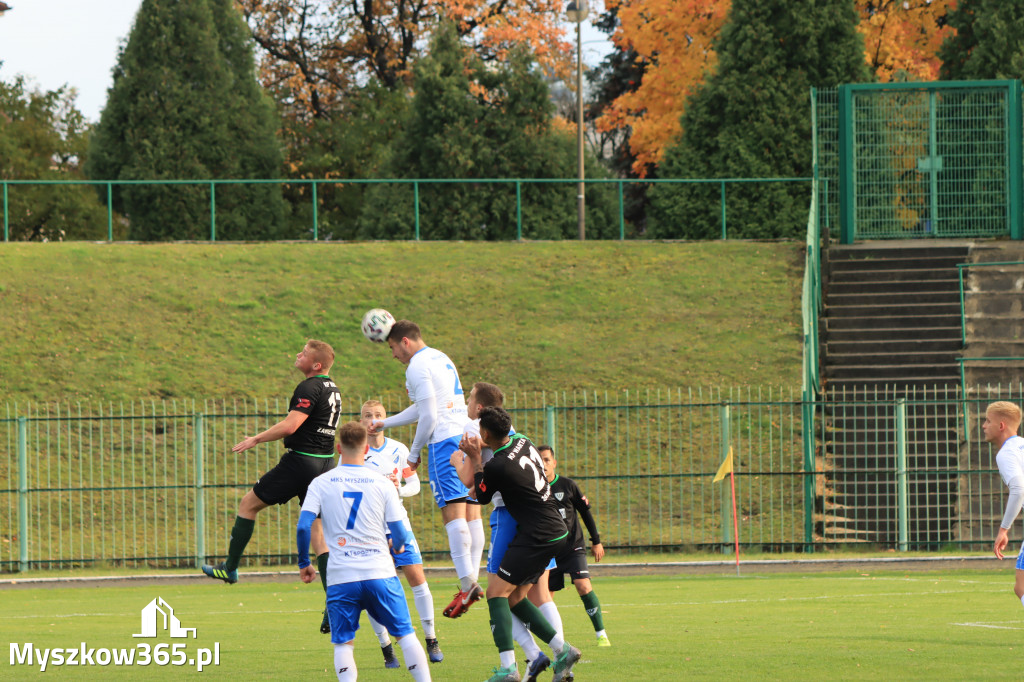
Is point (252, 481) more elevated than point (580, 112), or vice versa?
point (580, 112)

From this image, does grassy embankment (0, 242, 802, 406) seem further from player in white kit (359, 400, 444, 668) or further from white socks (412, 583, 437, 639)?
white socks (412, 583, 437, 639)

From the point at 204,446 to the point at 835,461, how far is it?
10.1m

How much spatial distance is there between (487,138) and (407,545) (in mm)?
28725

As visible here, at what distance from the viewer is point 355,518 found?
25.2 feet

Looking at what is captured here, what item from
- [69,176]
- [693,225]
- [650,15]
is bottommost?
[693,225]

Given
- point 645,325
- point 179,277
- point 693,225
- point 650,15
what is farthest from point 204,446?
point 650,15

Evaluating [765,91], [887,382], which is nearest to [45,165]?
[765,91]

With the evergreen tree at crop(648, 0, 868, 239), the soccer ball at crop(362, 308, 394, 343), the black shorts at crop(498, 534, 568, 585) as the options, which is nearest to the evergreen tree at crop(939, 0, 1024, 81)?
the evergreen tree at crop(648, 0, 868, 239)

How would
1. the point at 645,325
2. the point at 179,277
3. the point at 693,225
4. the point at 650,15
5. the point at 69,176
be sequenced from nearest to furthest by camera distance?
the point at 645,325 → the point at 179,277 → the point at 693,225 → the point at 650,15 → the point at 69,176

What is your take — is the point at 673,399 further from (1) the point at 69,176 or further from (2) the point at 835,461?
(1) the point at 69,176

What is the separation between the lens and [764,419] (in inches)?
933

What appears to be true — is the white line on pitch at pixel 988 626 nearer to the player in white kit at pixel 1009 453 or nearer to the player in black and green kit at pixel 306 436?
the player in white kit at pixel 1009 453

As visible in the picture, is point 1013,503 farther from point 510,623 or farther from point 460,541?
point 460,541

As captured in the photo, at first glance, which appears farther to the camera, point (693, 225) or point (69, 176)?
point (69, 176)
